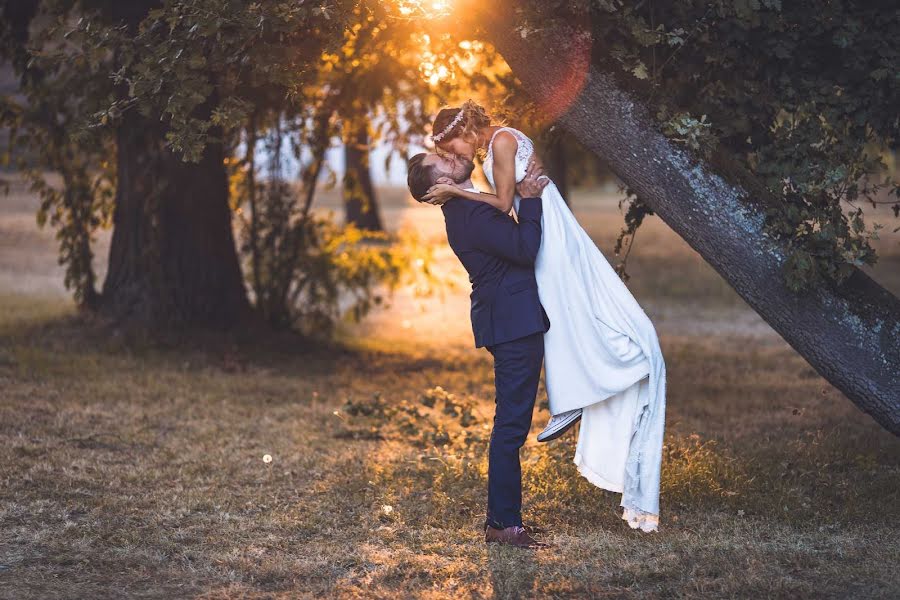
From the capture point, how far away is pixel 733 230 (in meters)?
5.90

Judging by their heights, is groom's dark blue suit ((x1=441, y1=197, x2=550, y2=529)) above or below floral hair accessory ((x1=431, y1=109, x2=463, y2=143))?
below

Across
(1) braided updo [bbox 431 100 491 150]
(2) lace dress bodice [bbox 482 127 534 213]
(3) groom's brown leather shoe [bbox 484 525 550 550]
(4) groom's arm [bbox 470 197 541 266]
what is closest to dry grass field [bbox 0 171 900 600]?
(3) groom's brown leather shoe [bbox 484 525 550 550]

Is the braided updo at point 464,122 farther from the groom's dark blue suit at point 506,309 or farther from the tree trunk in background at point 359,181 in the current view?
the tree trunk in background at point 359,181

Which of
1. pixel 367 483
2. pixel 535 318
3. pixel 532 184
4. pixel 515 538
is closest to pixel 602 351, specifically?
pixel 535 318

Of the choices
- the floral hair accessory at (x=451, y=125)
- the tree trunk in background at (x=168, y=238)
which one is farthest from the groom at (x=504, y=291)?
the tree trunk in background at (x=168, y=238)

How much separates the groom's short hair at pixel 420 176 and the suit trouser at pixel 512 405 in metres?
0.80

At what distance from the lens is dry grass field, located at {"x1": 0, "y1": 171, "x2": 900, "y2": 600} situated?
195 inches

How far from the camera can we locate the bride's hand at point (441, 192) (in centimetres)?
500

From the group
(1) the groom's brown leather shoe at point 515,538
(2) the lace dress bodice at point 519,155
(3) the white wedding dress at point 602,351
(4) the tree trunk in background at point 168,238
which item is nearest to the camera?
(2) the lace dress bodice at point 519,155

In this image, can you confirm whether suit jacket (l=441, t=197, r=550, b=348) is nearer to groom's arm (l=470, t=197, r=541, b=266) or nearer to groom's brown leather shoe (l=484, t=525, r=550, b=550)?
groom's arm (l=470, t=197, r=541, b=266)

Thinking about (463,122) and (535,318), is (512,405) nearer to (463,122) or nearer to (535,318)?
(535,318)

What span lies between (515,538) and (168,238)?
6103 millimetres

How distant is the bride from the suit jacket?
7 centimetres

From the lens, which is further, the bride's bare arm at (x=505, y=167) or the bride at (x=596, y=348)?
the bride at (x=596, y=348)
